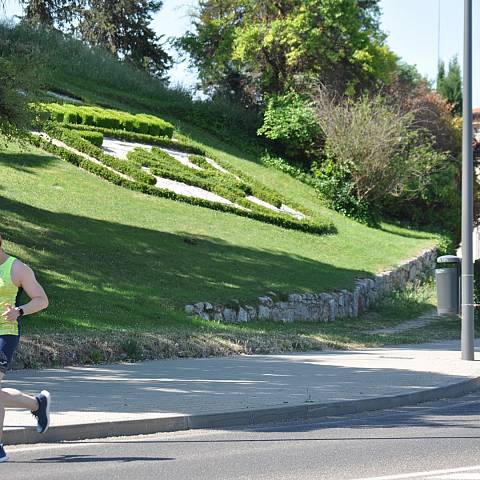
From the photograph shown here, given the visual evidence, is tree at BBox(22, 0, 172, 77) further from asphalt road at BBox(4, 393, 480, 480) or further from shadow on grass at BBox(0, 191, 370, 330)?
asphalt road at BBox(4, 393, 480, 480)

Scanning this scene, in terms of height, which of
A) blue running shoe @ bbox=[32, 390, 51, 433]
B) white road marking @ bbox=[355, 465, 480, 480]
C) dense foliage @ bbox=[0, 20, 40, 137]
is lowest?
white road marking @ bbox=[355, 465, 480, 480]

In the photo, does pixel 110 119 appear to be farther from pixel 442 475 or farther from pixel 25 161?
pixel 442 475

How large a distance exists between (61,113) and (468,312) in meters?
25.3

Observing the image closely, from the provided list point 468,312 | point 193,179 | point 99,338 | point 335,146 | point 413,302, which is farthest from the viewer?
point 335,146

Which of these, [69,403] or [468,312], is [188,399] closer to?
[69,403]

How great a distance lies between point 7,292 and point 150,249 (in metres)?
18.7

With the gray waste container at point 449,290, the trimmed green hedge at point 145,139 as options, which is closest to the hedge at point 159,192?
the trimmed green hedge at point 145,139

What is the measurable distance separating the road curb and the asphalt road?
6.3 inches

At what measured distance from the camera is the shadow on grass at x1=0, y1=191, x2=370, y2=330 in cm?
2086

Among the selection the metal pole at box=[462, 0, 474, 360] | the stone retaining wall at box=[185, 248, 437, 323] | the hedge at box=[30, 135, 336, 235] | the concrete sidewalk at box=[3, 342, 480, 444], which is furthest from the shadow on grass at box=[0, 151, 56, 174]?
the metal pole at box=[462, 0, 474, 360]

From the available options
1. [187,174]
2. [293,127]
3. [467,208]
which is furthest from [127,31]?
[467,208]

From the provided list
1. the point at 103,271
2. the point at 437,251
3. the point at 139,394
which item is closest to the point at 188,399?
the point at 139,394

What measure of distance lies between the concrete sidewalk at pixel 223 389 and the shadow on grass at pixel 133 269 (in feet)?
11.2

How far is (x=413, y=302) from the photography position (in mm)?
34344
